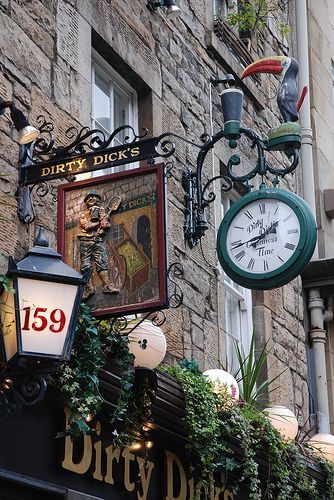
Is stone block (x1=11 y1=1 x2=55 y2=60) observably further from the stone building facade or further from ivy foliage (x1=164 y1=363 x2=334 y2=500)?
ivy foliage (x1=164 y1=363 x2=334 y2=500)

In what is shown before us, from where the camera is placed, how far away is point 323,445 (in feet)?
36.5

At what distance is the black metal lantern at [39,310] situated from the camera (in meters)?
6.48

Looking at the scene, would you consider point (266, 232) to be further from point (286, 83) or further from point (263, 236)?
point (286, 83)

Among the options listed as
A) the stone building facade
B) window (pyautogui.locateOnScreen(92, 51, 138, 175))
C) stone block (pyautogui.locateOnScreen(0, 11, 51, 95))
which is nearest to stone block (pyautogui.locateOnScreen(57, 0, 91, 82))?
the stone building facade

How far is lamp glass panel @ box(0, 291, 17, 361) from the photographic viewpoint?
653 centimetres

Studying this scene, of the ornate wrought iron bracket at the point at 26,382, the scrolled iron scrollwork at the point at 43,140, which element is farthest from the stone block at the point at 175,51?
the ornate wrought iron bracket at the point at 26,382

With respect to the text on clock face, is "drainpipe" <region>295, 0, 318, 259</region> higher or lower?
higher

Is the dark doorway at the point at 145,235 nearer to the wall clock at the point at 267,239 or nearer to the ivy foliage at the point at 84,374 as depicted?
the ivy foliage at the point at 84,374

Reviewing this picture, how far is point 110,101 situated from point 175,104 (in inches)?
35.4

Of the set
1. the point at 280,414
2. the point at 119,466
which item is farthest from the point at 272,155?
the point at 119,466

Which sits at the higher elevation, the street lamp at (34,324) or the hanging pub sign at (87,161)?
the hanging pub sign at (87,161)

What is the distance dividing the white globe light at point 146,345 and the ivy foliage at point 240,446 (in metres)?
0.58

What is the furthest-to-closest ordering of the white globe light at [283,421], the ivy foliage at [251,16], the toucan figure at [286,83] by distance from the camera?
the ivy foliage at [251,16] < the white globe light at [283,421] < the toucan figure at [286,83]

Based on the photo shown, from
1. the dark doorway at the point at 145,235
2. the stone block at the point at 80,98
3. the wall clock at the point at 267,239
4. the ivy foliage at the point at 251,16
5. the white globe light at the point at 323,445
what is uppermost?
the ivy foliage at the point at 251,16
